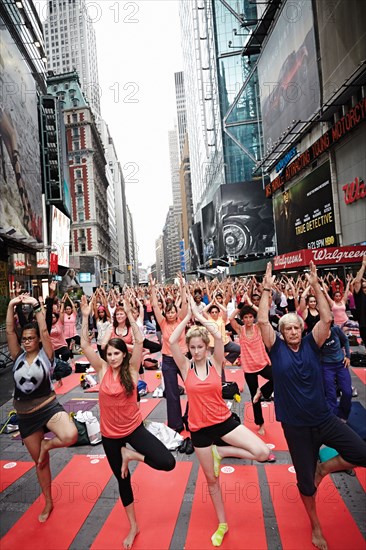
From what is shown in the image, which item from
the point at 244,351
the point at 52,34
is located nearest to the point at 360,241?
the point at 244,351

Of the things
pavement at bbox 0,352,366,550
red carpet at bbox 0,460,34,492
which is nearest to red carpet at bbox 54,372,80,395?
pavement at bbox 0,352,366,550

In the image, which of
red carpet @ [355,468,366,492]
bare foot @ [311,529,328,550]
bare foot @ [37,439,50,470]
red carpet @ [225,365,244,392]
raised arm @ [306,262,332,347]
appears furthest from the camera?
red carpet @ [225,365,244,392]

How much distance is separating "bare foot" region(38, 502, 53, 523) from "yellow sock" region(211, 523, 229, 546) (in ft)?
5.89

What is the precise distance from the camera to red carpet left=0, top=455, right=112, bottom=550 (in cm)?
341

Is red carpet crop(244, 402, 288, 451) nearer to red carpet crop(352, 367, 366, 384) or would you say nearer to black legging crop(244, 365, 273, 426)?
black legging crop(244, 365, 273, 426)

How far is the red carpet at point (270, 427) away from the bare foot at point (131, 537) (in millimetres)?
2470

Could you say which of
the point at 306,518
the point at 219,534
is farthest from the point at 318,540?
the point at 219,534

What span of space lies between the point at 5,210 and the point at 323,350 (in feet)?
63.2

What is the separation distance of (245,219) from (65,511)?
5259cm

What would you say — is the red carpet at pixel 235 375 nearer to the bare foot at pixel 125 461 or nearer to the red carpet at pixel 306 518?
the red carpet at pixel 306 518

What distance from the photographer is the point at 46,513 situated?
3.78 m

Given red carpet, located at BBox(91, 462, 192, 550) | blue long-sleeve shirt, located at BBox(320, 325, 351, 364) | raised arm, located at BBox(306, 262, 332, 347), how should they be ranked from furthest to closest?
1. blue long-sleeve shirt, located at BBox(320, 325, 351, 364)
2. red carpet, located at BBox(91, 462, 192, 550)
3. raised arm, located at BBox(306, 262, 332, 347)

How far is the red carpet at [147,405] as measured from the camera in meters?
6.86

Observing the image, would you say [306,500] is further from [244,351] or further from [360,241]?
[360,241]
